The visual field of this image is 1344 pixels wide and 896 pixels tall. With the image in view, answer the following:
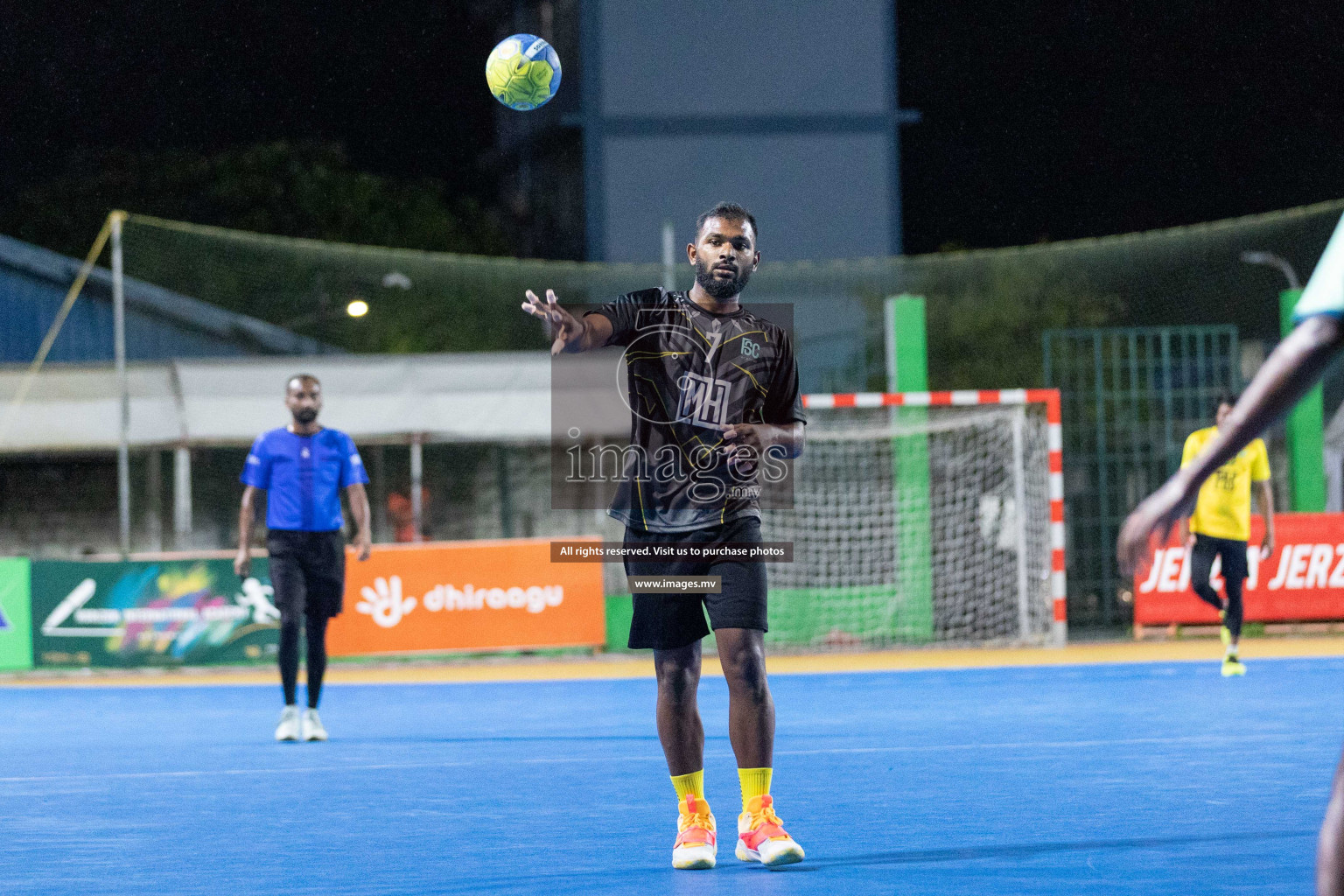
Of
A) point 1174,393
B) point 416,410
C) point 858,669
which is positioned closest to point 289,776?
point 858,669

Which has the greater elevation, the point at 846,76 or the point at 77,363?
the point at 846,76

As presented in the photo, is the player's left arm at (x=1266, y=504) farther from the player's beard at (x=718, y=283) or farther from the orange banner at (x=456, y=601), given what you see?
the player's beard at (x=718, y=283)

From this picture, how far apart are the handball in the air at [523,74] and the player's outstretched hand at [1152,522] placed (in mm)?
6204

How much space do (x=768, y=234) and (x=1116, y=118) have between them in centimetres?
747

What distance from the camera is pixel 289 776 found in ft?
25.1

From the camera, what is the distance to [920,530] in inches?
647

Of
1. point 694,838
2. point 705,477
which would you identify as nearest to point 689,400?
point 705,477

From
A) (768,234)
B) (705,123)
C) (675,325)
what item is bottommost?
(675,325)

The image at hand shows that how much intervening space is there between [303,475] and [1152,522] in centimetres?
703

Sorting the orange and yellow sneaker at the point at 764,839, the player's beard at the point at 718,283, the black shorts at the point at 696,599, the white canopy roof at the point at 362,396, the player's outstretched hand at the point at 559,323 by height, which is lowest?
the orange and yellow sneaker at the point at 764,839

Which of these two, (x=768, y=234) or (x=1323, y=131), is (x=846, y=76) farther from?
(x=1323, y=131)

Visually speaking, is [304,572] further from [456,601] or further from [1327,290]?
[1327,290]

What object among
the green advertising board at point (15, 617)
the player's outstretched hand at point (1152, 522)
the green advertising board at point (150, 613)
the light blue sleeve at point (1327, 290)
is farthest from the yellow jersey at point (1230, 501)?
the green advertising board at point (15, 617)

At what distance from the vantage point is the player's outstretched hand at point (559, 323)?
4898mm
